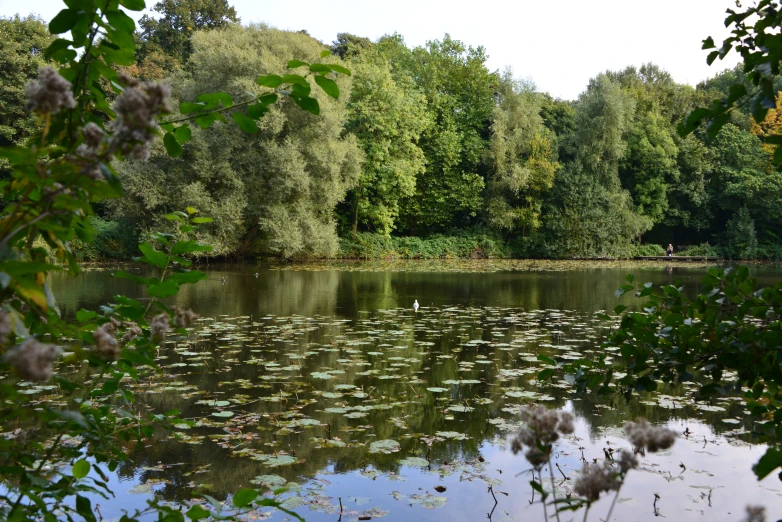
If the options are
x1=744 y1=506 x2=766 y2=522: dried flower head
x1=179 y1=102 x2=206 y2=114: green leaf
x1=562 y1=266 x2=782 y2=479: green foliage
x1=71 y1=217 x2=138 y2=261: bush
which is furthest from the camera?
x1=71 y1=217 x2=138 y2=261: bush

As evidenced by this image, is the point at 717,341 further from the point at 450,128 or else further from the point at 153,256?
the point at 450,128

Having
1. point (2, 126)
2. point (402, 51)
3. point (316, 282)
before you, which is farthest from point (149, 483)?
point (402, 51)

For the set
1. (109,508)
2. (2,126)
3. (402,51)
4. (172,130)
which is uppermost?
(402,51)

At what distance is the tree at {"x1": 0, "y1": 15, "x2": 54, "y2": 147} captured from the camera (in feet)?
76.2

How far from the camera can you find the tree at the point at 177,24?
1398 inches

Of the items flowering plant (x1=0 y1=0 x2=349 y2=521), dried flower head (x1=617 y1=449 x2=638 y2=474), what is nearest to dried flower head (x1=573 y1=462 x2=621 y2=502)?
dried flower head (x1=617 y1=449 x2=638 y2=474)

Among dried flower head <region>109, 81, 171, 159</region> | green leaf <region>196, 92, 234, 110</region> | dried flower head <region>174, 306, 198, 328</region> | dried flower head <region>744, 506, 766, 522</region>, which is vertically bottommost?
dried flower head <region>744, 506, 766, 522</region>

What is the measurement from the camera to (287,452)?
4336 millimetres

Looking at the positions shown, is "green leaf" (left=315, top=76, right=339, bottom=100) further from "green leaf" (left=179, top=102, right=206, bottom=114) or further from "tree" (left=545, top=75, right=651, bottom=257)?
"tree" (left=545, top=75, right=651, bottom=257)

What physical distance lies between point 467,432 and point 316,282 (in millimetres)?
12736

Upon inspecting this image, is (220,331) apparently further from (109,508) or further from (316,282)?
(316,282)

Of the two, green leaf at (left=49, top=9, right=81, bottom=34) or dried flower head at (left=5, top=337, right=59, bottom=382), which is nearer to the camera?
dried flower head at (left=5, top=337, right=59, bottom=382)

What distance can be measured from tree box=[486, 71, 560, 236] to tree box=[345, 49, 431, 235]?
377 centimetres

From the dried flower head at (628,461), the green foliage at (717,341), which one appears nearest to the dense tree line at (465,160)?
the green foliage at (717,341)
